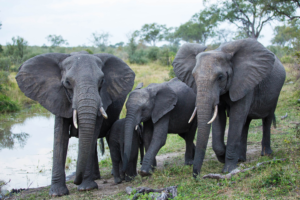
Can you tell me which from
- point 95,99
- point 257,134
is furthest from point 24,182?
point 257,134

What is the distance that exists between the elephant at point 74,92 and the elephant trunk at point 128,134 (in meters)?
0.40

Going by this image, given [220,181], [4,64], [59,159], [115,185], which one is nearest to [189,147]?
[115,185]

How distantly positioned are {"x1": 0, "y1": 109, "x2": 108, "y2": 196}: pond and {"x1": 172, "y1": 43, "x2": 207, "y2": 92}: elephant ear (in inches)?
121

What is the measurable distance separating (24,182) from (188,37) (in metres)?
44.4

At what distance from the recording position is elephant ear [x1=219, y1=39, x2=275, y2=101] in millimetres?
5301

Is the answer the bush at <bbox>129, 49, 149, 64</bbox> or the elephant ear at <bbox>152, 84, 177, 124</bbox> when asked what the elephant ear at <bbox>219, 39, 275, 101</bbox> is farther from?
the bush at <bbox>129, 49, 149, 64</bbox>

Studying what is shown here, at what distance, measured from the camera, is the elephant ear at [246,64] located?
530 centimetres

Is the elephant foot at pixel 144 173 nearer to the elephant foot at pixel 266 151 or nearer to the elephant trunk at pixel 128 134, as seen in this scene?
the elephant trunk at pixel 128 134

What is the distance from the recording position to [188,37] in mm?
49062

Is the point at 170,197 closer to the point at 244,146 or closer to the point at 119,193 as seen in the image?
the point at 119,193

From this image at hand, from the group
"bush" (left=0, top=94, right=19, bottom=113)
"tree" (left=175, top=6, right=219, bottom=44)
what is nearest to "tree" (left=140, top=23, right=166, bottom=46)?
"tree" (left=175, top=6, right=219, bottom=44)

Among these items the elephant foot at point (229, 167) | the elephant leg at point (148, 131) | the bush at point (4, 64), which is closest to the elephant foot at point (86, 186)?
the elephant leg at point (148, 131)

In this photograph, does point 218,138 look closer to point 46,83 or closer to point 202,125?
point 202,125

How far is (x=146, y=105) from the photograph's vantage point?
562 cm
